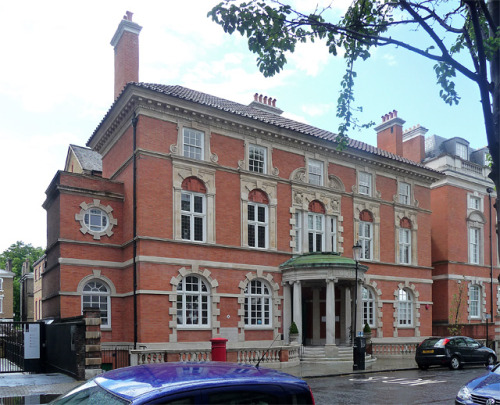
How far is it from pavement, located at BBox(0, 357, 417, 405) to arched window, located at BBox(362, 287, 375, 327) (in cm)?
273

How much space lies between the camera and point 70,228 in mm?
23469

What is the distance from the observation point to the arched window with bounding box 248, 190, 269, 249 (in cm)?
2642

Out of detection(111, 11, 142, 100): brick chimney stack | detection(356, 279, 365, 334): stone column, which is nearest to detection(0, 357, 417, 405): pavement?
detection(356, 279, 365, 334): stone column

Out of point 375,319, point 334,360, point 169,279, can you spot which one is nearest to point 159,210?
point 169,279

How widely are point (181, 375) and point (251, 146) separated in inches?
908

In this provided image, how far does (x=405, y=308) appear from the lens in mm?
32812

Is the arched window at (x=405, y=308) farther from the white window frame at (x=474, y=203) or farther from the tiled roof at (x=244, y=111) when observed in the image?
the white window frame at (x=474, y=203)

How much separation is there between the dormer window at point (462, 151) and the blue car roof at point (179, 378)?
39.7 metres

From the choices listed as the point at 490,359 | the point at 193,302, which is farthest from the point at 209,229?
the point at 490,359

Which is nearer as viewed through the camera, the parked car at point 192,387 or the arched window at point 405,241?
the parked car at point 192,387

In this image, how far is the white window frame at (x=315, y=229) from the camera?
28531 millimetres

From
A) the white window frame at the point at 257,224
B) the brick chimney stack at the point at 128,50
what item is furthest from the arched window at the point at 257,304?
the brick chimney stack at the point at 128,50

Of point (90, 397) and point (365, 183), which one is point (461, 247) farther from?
point (90, 397)

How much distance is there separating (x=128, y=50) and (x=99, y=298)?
1261 cm
